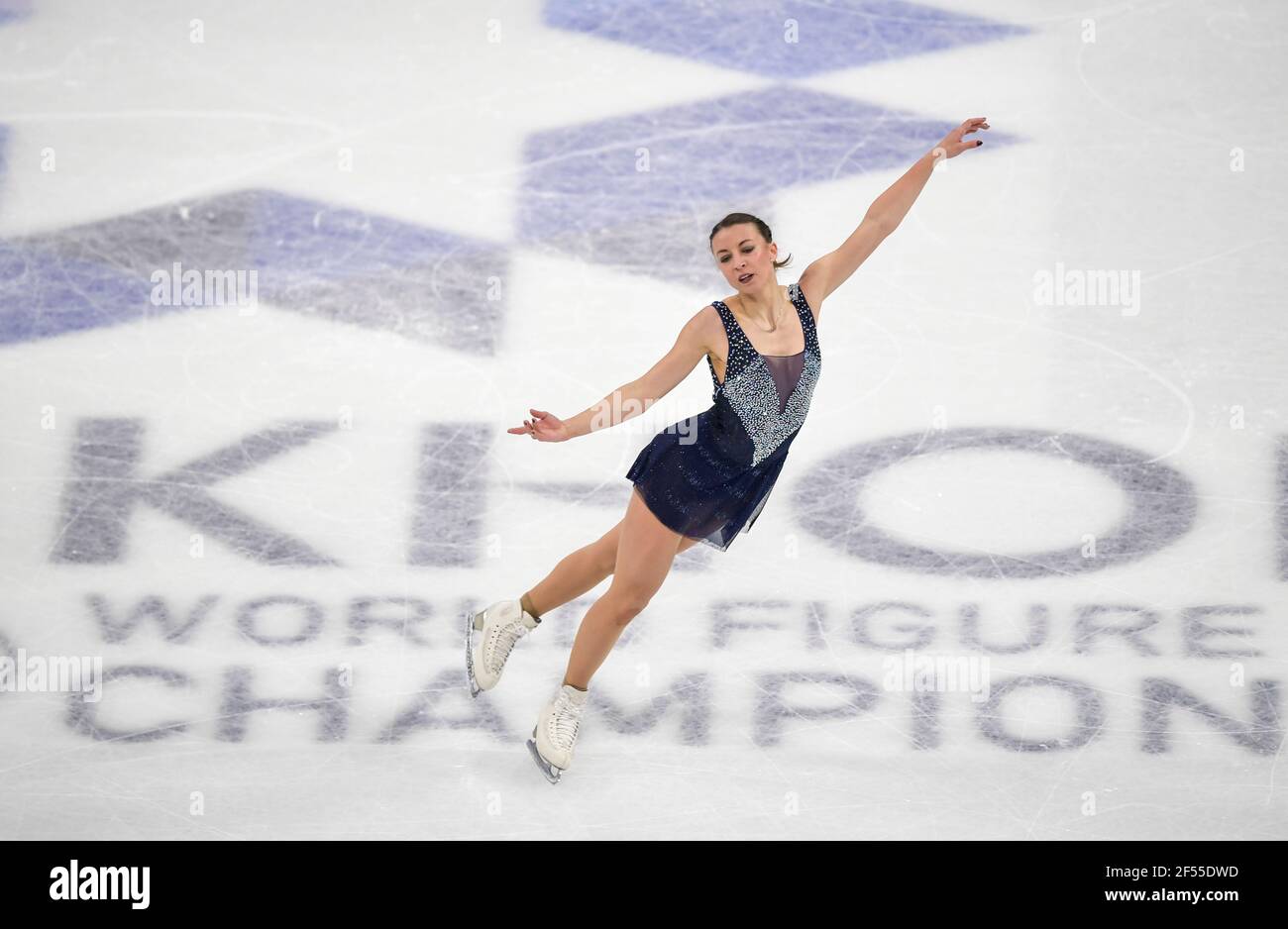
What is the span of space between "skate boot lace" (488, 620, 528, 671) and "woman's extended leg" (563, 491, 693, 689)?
0.26 meters

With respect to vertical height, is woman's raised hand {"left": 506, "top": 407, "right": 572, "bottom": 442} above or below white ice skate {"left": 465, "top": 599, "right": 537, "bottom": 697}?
above

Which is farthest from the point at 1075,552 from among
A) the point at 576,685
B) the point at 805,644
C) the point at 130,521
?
the point at 130,521

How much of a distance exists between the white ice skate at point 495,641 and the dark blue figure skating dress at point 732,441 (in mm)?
612

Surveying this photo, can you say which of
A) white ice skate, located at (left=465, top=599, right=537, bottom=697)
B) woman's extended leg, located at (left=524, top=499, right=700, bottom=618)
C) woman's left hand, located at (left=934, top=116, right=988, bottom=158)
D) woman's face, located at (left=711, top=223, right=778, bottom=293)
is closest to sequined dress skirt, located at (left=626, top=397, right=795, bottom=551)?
woman's extended leg, located at (left=524, top=499, right=700, bottom=618)

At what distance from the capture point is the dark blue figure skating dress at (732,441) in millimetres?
3891

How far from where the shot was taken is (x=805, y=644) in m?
4.93

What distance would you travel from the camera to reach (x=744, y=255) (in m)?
3.84

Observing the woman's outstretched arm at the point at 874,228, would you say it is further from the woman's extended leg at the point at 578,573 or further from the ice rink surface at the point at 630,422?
the ice rink surface at the point at 630,422

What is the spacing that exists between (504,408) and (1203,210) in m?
3.11

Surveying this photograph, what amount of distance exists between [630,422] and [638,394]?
1.87 m

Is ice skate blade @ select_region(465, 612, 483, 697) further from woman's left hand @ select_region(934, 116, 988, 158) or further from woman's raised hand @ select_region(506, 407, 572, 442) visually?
woman's left hand @ select_region(934, 116, 988, 158)

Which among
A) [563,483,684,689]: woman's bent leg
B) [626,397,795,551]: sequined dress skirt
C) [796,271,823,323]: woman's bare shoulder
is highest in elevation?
[796,271,823,323]: woman's bare shoulder

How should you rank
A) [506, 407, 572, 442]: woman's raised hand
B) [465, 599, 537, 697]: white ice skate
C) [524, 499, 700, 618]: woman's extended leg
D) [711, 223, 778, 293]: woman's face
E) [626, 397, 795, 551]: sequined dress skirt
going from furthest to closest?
1. [465, 599, 537, 697]: white ice skate
2. [524, 499, 700, 618]: woman's extended leg
3. [626, 397, 795, 551]: sequined dress skirt
4. [711, 223, 778, 293]: woman's face
5. [506, 407, 572, 442]: woman's raised hand

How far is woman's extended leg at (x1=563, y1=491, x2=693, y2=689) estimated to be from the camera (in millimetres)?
3984
